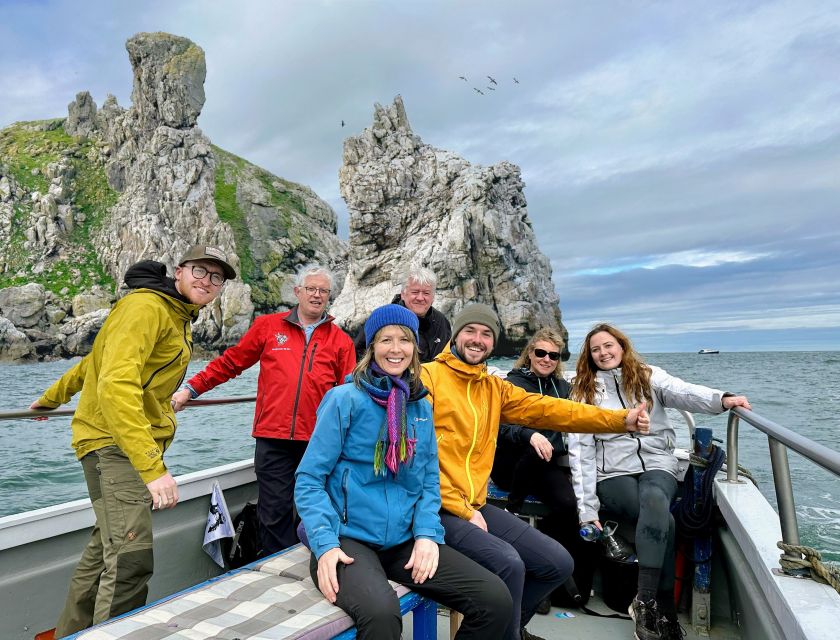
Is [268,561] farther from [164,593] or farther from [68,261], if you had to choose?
[68,261]

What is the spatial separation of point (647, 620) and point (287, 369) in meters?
2.46

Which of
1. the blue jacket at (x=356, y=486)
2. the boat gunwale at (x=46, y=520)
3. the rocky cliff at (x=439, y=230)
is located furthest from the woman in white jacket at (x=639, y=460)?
the rocky cliff at (x=439, y=230)

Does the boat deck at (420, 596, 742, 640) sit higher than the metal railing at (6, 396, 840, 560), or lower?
lower

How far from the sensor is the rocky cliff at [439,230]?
52594 millimetres

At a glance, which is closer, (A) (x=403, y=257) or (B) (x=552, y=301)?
(A) (x=403, y=257)

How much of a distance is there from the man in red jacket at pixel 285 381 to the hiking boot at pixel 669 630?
213cm

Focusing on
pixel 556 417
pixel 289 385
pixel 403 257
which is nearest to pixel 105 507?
pixel 289 385

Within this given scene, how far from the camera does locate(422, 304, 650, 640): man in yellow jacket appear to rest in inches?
90.0

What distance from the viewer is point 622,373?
3365 mm

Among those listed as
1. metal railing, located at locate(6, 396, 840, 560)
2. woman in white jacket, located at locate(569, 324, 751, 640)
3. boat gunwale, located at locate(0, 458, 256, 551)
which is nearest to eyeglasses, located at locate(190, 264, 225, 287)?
metal railing, located at locate(6, 396, 840, 560)

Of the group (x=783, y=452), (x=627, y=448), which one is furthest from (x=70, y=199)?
(x=783, y=452)

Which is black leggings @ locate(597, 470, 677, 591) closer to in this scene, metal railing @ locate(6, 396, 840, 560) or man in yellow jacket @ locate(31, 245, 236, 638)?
metal railing @ locate(6, 396, 840, 560)

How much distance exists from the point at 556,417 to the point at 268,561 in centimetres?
157

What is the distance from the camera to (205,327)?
64.6 metres
